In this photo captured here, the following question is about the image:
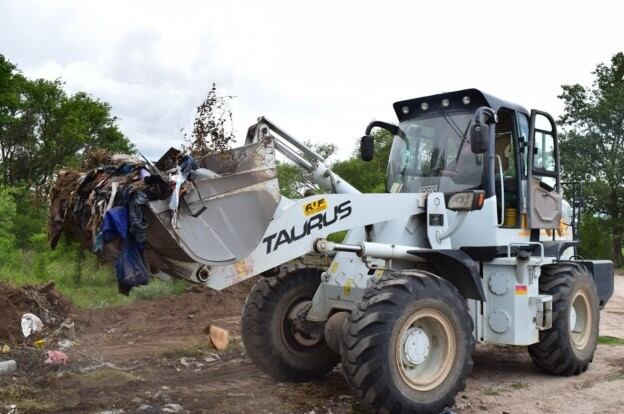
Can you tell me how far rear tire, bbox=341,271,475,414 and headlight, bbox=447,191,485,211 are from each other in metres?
1.07

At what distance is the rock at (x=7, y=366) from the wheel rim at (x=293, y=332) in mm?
2930

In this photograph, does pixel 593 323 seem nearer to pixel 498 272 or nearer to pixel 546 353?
pixel 546 353

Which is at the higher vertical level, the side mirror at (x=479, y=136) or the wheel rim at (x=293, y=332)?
the side mirror at (x=479, y=136)

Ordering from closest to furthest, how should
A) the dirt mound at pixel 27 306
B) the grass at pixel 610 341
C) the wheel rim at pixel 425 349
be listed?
the wheel rim at pixel 425 349
the dirt mound at pixel 27 306
the grass at pixel 610 341

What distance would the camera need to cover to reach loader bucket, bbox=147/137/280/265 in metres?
5.12

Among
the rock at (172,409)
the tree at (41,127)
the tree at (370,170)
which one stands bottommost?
the rock at (172,409)

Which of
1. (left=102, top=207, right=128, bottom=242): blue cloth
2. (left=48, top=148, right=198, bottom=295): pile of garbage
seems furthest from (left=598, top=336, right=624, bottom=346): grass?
(left=102, top=207, right=128, bottom=242): blue cloth

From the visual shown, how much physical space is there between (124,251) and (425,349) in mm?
2793

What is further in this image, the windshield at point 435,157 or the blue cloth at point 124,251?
the windshield at point 435,157

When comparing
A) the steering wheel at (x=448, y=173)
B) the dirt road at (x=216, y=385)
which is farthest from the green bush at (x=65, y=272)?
the steering wheel at (x=448, y=173)

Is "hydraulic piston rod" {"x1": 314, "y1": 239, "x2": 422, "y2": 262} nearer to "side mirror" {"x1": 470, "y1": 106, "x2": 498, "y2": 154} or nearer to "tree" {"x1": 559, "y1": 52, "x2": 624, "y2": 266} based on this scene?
"side mirror" {"x1": 470, "y1": 106, "x2": 498, "y2": 154}

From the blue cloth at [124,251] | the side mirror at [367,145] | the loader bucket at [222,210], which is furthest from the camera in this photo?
the side mirror at [367,145]

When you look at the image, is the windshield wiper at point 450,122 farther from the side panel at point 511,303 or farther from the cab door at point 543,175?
the side panel at point 511,303

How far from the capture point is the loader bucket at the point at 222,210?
16.8 feet
